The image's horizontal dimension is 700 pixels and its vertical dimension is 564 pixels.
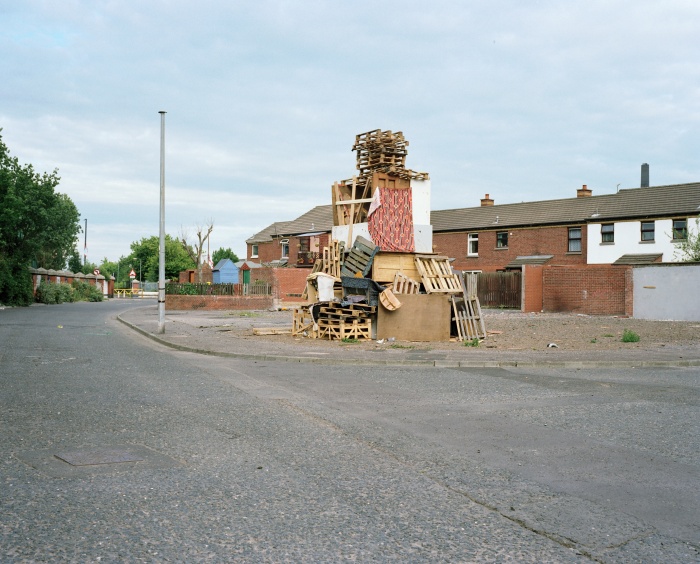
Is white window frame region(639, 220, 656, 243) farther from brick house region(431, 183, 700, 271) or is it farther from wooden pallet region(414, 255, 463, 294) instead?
wooden pallet region(414, 255, 463, 294)

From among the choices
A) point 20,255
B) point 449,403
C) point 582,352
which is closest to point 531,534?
point 449,403

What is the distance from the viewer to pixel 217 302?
41250 mm

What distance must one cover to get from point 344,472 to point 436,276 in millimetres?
15205

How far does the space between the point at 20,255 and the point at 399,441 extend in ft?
148

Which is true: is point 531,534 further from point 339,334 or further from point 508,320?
point 508,320

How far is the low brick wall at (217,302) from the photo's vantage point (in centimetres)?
4066

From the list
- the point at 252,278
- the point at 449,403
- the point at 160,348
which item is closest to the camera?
the point at 449,403

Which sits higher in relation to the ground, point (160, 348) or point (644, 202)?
point (644, 202)

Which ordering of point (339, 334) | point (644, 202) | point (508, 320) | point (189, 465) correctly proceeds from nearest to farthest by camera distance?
point (189, 465) < point (339, 334) < point (508, 320) < point (644, 202)

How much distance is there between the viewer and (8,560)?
3.79 meters

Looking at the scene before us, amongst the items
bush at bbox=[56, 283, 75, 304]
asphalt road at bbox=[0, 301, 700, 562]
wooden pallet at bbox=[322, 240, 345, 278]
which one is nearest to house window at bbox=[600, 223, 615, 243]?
wooden pallet at bbox=[322, 240, 345, 278]

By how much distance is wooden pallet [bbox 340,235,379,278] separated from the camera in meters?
20.0

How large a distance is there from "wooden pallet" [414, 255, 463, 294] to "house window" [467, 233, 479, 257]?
30.8m

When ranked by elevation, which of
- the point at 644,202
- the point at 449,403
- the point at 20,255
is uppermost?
the point at 644,202
